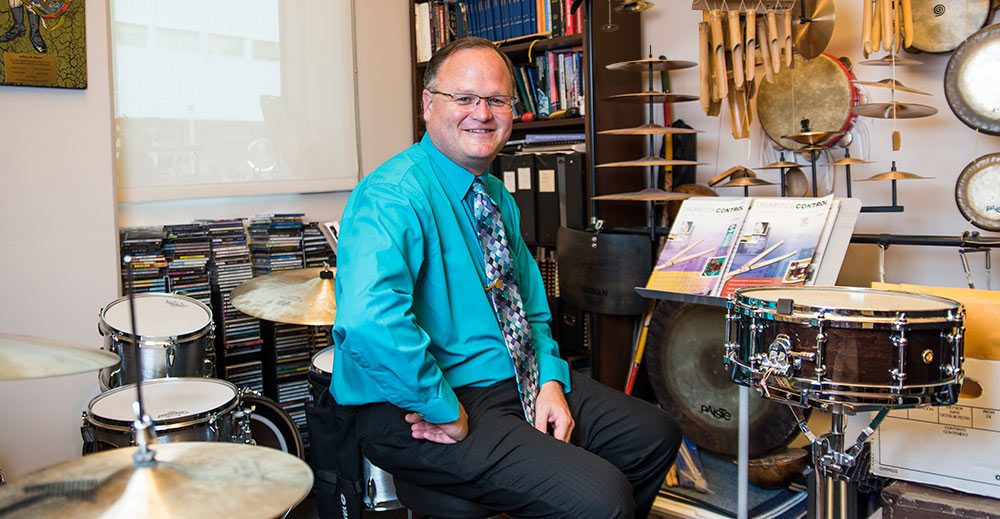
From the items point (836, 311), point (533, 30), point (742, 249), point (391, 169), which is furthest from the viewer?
point (533, 30)

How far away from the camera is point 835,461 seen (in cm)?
181

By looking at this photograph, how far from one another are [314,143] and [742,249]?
196cm

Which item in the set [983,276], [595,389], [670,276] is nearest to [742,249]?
[670,276]

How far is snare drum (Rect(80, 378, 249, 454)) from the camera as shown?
6.64 ft

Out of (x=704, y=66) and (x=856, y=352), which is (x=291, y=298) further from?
(x=856, y=352)

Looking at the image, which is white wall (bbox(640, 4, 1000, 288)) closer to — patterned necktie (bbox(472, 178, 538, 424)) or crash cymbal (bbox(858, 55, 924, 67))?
crash cymbal (bbox(858, 55, 924, 67))

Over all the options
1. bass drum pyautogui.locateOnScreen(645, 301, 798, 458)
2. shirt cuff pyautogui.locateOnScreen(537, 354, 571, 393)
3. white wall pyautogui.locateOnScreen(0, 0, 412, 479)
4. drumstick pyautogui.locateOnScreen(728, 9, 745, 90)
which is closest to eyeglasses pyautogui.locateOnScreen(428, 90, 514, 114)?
shirt cuff pyautogui.locateOnScreen(537, 354, 571, 393)

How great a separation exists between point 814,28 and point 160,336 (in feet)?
7.36

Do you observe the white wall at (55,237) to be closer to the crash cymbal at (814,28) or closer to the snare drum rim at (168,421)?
the snare drum rim at (168,421)

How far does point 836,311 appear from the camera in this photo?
5.27 ft

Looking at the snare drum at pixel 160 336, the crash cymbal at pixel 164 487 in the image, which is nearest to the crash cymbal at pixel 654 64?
the snare drum at pixel 160 336

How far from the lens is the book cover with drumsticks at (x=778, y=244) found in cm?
214

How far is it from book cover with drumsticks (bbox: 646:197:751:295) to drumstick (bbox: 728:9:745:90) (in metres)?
0.42

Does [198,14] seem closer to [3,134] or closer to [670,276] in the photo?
[3,134]
